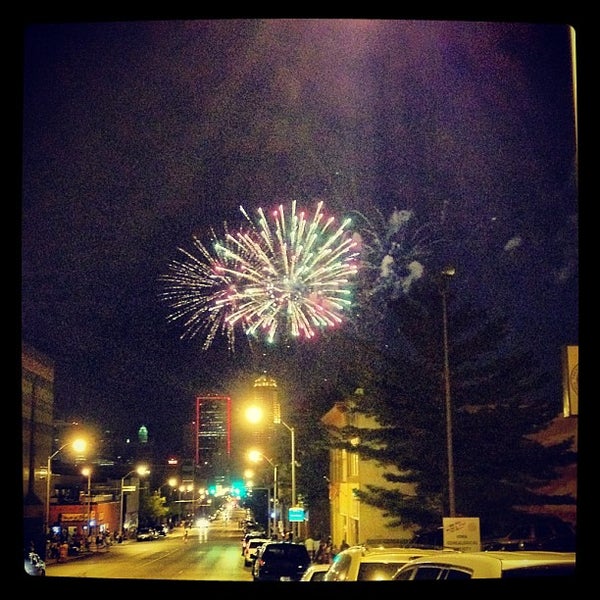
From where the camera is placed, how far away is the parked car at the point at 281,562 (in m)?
18.3

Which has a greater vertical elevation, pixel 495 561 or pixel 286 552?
pixel 495 561

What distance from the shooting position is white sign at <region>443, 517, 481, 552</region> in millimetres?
13797

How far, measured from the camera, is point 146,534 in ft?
167

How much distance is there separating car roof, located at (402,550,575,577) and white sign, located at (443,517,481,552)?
A: 782cm

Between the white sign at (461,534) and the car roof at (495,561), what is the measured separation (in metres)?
7.82

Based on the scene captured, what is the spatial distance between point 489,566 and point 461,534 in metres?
9.27

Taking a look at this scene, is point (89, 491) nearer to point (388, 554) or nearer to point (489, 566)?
point (388, 554)

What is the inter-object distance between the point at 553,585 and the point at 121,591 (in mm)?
2851

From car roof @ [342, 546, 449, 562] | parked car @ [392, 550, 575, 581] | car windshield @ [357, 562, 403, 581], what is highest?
parked car @ [392, 550, 575, 581]

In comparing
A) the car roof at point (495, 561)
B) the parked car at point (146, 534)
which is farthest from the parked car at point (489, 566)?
the parked car at point (146, 534)

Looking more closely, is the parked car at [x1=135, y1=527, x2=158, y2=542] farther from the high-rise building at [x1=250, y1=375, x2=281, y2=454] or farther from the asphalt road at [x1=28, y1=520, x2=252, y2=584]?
the asphalt road at [x1=28, y1=520, x2=252, y2=584]

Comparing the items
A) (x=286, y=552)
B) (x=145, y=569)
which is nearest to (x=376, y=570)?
(x=286, y=552)

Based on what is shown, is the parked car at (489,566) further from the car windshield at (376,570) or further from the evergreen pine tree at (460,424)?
the evergreen pine tree at (460,424)

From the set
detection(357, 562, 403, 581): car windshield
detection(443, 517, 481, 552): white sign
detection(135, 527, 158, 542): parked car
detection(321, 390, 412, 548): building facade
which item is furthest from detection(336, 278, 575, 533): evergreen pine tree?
detection(135, 527, 158, 542): parked car
